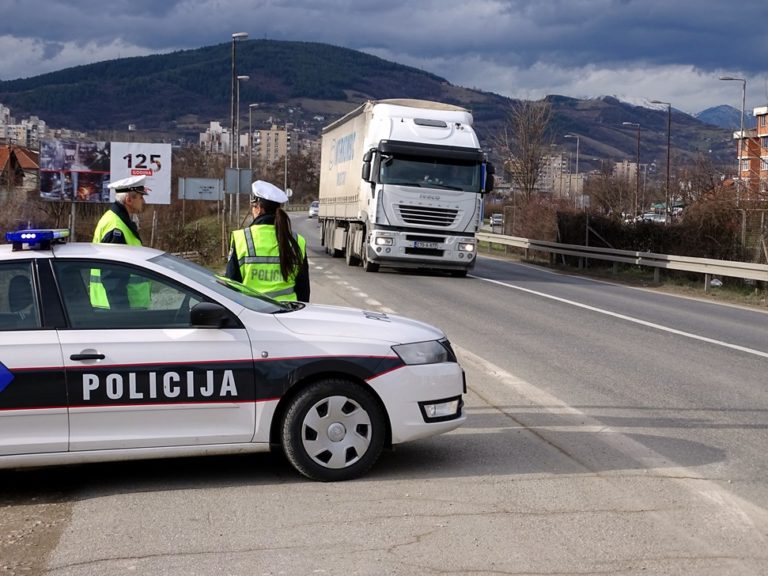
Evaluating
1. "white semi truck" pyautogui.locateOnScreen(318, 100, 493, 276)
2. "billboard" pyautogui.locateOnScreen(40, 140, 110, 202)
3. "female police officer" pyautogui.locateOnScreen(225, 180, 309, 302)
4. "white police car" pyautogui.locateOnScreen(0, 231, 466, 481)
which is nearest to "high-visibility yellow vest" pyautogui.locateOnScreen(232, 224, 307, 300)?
"female police officer" pyautogui.locateOnScreen(225, 180, 309, 302)

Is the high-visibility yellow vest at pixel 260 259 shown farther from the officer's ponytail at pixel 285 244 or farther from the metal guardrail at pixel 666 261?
the metal guardrail at pixel 666 261

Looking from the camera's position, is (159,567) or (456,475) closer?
(159,567)

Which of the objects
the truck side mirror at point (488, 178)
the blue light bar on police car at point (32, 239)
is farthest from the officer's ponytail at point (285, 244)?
the truck side mirror at point (488, 178)

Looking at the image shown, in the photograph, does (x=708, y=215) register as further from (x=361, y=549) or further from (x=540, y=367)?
(x=361, y=549)

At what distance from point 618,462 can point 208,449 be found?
265cm

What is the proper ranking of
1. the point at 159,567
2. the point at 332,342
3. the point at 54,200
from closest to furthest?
the point at 159,567
the point at 332,342
the point at 54,200

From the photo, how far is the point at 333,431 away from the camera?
619 cm

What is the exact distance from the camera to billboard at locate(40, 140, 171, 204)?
37531mm

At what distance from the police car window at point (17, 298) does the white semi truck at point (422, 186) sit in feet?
57.9

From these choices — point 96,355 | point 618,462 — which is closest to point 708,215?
point 618,462

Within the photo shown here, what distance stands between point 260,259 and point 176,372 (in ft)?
5.27

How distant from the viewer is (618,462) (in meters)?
6.75

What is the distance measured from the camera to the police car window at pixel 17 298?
595 centimetres

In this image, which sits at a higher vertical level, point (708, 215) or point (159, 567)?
point (708, 215)
